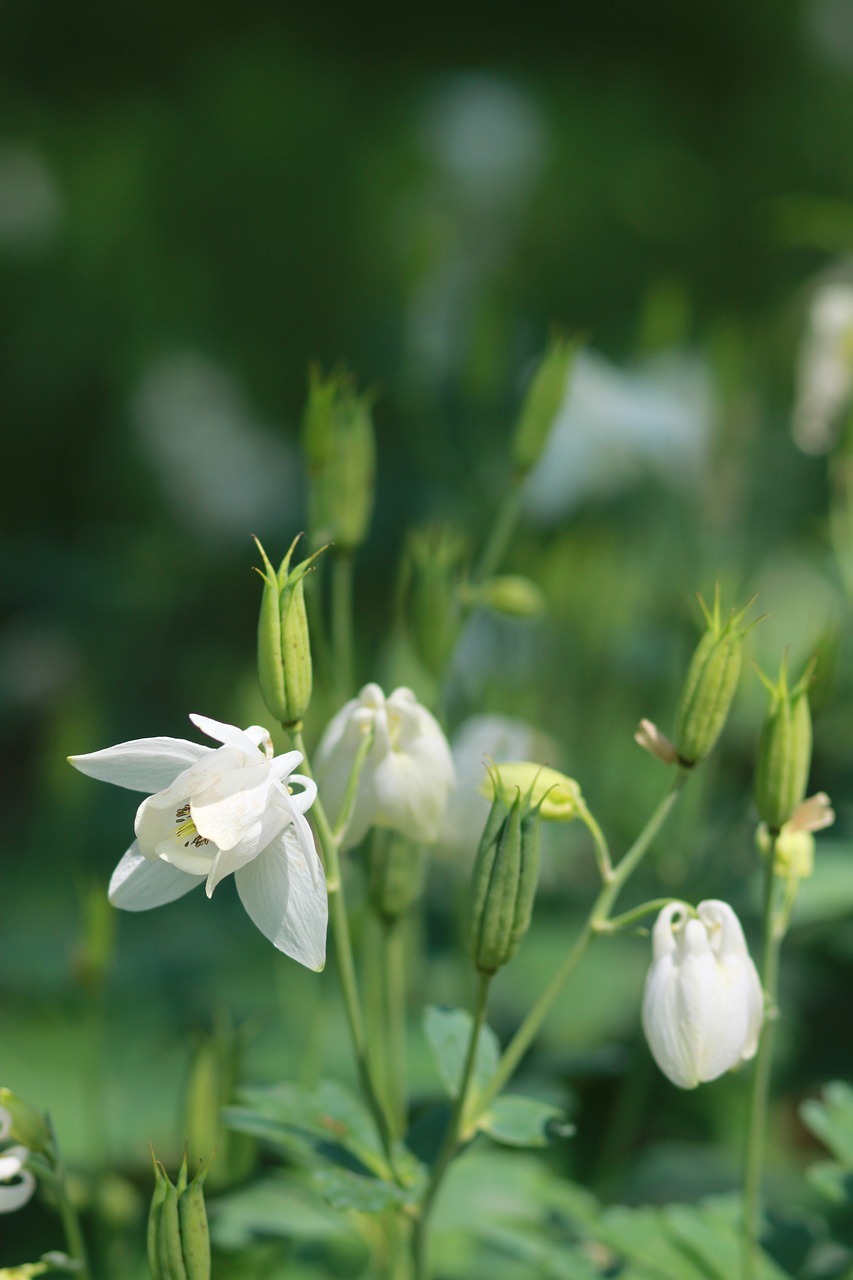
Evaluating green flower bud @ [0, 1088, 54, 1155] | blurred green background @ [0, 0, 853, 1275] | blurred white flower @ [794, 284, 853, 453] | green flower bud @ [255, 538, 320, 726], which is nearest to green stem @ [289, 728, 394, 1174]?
green flower bud @ [255, 538, 320, 726]

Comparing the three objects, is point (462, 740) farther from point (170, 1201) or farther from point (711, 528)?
point (711, 528)

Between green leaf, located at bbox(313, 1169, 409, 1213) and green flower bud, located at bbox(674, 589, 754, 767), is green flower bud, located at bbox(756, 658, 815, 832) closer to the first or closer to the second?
green flower bud, located at bbox(674, 589, 754, 767)

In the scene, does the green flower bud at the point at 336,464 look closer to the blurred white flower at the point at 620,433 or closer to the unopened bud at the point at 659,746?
the unopened bud at the point at 659,746

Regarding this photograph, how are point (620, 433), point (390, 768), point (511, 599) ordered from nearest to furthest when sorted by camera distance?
point (390, 768) < point (511, 599) < point (620, 433)

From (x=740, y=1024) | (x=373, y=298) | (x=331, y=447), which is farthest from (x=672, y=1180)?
(x=373, y=298)

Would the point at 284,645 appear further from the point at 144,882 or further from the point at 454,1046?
the point at 454,1046

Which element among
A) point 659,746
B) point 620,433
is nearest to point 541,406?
point 659,746
